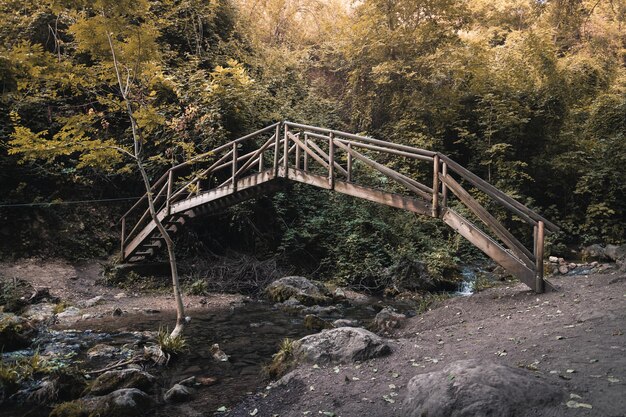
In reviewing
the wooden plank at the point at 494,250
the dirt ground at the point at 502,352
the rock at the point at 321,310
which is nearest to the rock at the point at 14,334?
the dirt ground at the point at 502,352

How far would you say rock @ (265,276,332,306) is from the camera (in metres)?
10.4

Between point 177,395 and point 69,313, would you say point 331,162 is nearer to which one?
point 177,395

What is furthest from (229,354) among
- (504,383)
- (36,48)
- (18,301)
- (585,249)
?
(585,249)

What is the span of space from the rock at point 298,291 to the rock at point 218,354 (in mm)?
3698

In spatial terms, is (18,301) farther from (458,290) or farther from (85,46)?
(458,290)

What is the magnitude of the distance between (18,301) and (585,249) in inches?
615

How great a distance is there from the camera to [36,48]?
7023 millimetres

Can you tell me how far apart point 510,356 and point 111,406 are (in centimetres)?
446

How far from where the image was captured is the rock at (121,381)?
5.08m

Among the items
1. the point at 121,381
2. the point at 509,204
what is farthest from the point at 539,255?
the point at 121,381

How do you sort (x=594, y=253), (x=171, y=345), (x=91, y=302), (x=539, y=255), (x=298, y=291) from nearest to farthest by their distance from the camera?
(x=171, y=345) < (x=539, y=255) < (x=91, y=302) < (x=298, y=291) < (x=594, y=253)

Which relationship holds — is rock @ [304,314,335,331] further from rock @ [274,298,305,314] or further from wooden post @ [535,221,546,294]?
wooden post @ [535,221,546,294]

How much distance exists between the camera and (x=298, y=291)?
1072 cm

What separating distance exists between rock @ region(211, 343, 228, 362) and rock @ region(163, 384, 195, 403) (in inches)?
52.9
